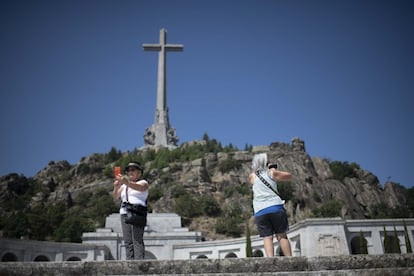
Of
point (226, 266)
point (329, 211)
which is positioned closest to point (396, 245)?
point (329, 211)

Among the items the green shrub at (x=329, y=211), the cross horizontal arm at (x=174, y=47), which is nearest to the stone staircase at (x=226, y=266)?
the green shrub at (x=329, y=211)

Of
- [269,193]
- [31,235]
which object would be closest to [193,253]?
[31,235]

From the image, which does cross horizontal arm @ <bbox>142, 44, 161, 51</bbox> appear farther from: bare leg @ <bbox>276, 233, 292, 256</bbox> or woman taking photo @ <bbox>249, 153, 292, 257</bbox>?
bare leg @ <bbox>276, 233, 292, 256</bbox>

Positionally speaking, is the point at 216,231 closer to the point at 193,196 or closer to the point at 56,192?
the point at 193,196

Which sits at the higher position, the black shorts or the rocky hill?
the rocky hill

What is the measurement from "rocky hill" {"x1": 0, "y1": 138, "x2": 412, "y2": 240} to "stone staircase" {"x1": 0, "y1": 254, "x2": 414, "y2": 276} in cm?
4881

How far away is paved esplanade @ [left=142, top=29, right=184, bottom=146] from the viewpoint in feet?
252

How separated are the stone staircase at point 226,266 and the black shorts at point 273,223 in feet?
5.36

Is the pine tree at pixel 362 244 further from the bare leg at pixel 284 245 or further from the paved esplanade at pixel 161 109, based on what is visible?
the paved esplanade at pixel 161 109

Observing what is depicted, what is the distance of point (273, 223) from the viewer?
8.60 m

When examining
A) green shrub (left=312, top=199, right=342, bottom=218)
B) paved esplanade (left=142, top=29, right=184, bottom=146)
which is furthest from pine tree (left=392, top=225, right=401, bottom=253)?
paved esplanade (left=142, top=29, right=184, bottom=146)

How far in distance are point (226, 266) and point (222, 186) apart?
64749 millimetres

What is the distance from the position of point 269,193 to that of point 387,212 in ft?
190

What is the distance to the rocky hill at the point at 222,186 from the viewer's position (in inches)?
2418
